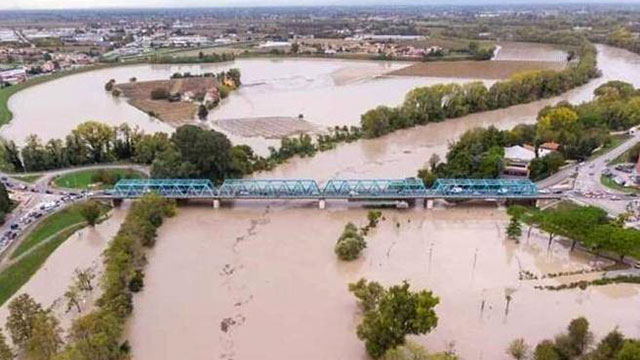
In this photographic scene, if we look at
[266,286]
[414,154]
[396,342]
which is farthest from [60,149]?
[396,342]

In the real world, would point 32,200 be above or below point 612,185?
below

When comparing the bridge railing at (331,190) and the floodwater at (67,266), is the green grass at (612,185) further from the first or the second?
the floodwater at (67,266)

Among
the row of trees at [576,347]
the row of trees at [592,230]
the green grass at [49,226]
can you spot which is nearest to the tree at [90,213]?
the green grass at [49,226]

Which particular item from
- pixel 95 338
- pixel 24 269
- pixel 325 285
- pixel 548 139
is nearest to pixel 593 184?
pixel 548 139

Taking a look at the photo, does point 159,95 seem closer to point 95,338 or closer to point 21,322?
point 21,322

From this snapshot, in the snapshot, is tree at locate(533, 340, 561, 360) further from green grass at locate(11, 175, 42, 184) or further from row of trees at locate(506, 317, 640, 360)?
green grass at locate(11, 175, 42, 184)

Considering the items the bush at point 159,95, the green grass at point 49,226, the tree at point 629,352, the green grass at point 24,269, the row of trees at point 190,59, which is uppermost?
the tree at point 629,352
